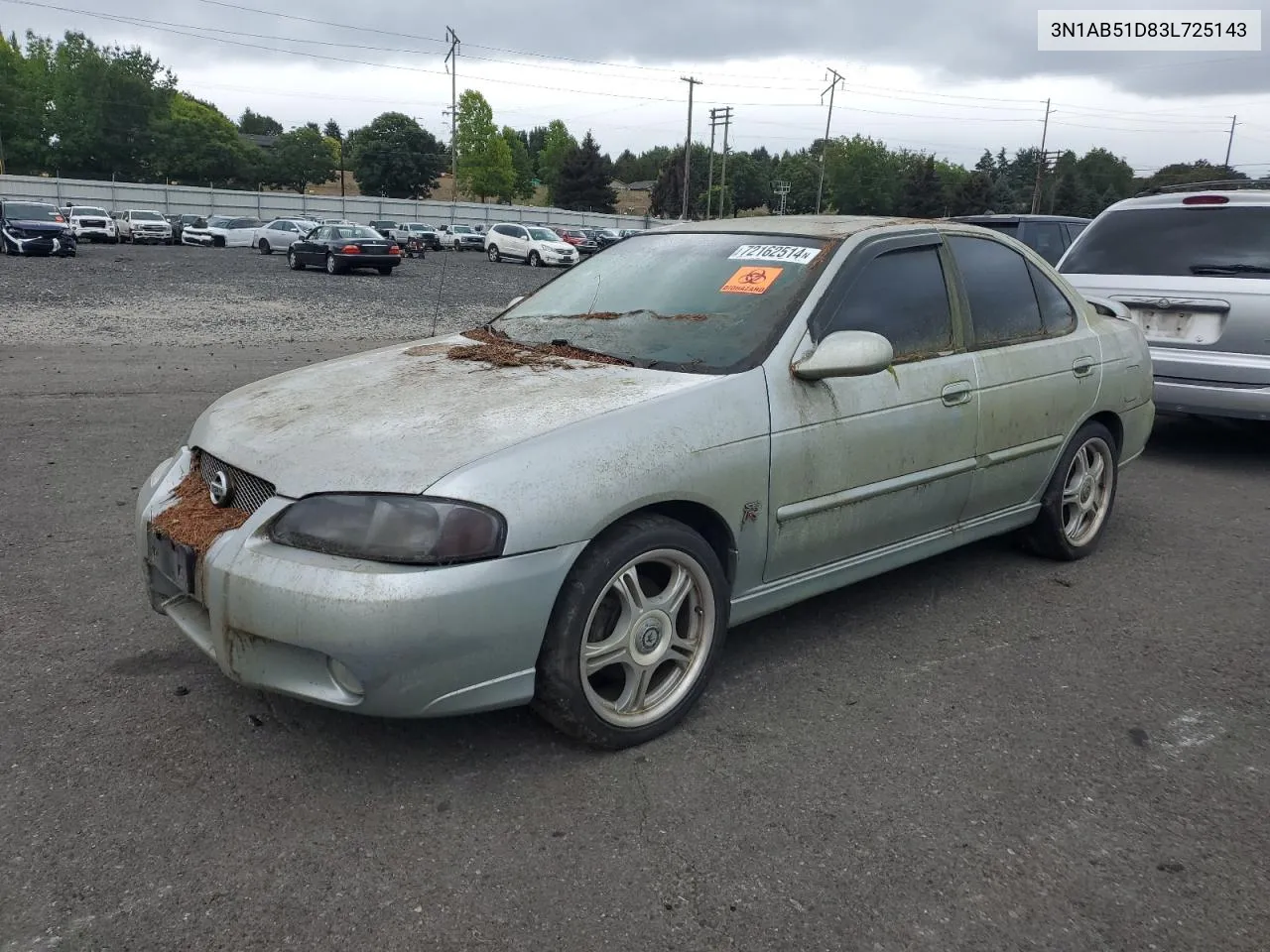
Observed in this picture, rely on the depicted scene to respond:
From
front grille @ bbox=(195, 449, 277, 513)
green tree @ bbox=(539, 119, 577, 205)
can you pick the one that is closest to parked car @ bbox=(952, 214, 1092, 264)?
front grille @ bbox=(195, 449, 277, 513)

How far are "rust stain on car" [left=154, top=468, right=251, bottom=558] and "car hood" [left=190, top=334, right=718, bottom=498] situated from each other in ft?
0.43

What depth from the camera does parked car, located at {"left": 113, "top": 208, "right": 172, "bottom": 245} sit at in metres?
41.6

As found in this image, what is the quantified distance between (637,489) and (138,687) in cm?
178

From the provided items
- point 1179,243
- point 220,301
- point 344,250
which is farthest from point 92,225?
point 1179,243

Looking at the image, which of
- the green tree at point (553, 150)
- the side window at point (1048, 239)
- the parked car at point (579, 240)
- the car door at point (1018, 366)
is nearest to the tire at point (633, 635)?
the car door at point (1018, 366)

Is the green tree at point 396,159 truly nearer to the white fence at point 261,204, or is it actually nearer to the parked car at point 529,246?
the white fence at point 261,204

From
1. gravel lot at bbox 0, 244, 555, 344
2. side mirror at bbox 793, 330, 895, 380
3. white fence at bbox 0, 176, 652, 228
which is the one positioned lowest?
gravel lot at bbox 0, 244, 555, 344

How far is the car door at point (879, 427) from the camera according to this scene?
3348mm

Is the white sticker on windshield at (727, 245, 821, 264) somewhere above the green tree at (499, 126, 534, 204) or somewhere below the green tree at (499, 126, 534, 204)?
below

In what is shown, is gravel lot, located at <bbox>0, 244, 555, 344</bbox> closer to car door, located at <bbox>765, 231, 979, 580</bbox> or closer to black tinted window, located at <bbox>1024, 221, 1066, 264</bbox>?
car door, located at <bbox>765, 231, 979, 580</bbox>

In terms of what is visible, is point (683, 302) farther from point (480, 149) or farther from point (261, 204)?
point (480, 149)

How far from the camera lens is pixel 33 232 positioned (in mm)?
27391

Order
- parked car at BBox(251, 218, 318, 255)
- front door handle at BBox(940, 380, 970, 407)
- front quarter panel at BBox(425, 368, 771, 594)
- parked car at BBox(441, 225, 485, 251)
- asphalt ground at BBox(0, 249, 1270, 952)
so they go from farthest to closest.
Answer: parked car at BBox(441, 225, 485, 251) < parked car at BBox(251, 218, 318, 255) < front door handle at BBox(940, 380, 970, 407) < front quarter panel at BBox(425, 368, 771, 594) < asphalt ground at BBox(0, 249, 1270, 952)

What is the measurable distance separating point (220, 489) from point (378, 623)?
2.69ft
